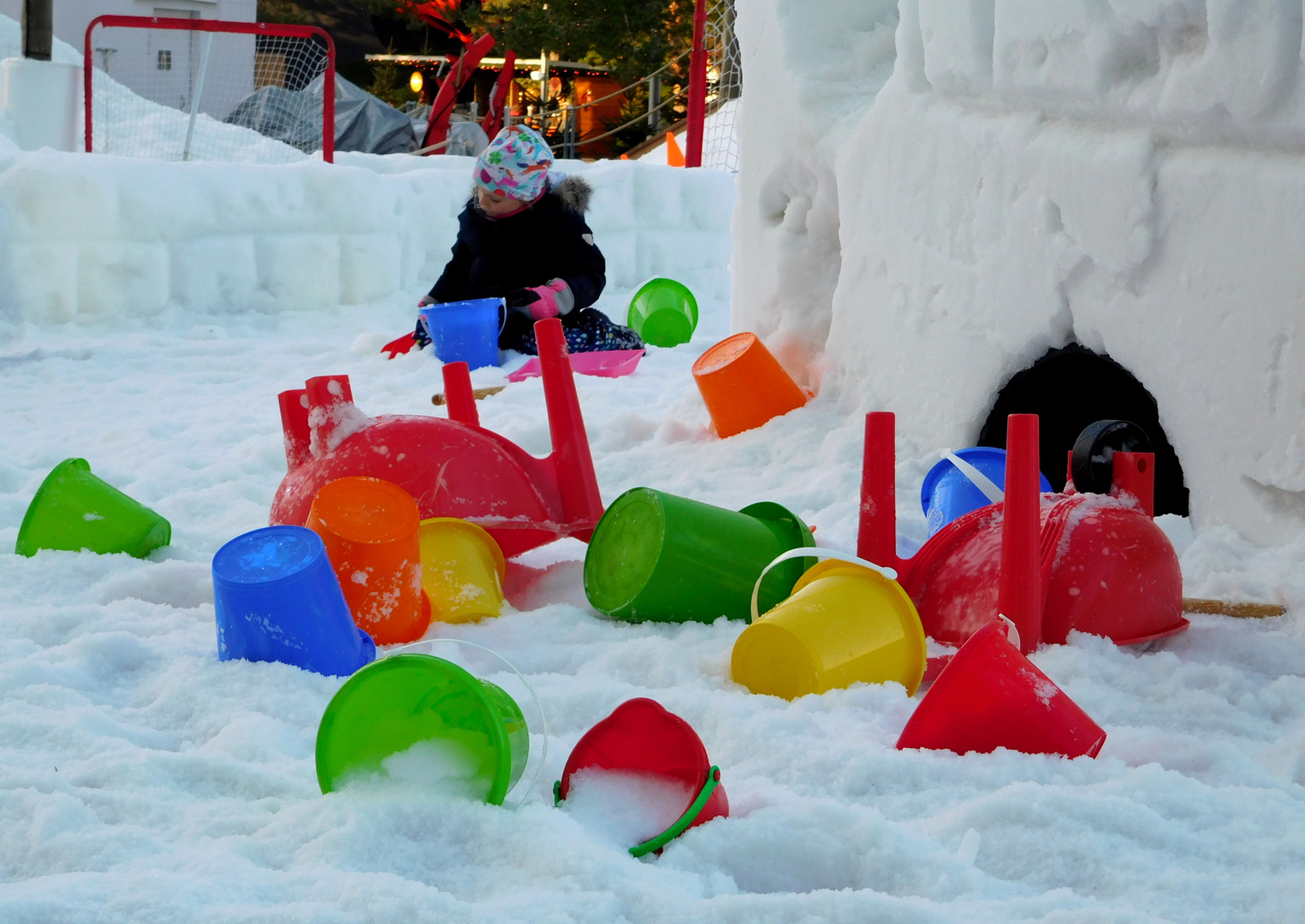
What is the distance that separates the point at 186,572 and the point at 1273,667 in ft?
5.70

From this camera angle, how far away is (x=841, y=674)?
1699 millimetres

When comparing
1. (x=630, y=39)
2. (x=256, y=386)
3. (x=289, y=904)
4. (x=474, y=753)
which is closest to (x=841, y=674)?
(x=474, y=753)

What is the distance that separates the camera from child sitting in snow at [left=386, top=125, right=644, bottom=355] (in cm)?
478

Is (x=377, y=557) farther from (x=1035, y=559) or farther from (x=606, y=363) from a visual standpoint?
(x=606, y=363)

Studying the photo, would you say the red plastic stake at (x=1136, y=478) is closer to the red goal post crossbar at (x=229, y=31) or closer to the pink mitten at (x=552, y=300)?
the pink mitten at (x=552, y=300)

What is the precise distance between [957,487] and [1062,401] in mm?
545

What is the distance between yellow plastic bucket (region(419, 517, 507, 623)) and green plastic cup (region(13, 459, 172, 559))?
23.5 inches

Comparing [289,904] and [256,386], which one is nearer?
[289,904]

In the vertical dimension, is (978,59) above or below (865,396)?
above

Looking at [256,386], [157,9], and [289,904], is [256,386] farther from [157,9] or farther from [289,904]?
[157,9]

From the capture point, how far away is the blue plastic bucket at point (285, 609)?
1.71 metres

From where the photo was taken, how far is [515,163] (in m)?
4.75

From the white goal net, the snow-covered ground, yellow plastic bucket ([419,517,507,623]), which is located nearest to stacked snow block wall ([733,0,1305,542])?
the snow-covered ground

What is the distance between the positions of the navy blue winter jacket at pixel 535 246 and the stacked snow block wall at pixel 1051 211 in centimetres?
141
